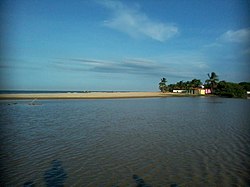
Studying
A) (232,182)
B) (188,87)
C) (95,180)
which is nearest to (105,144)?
(95,180)

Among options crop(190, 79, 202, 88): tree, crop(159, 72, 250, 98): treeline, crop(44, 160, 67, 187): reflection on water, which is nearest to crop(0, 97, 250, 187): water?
crop(44, 160, 67, 187): reflection on water

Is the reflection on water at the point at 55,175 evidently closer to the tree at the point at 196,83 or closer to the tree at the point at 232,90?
the tree at the point at 232,90

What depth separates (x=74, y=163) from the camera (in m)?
7.90

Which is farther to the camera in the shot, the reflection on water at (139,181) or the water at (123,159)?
the water at (123,159)

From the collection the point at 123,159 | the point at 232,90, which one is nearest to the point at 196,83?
the point at 232,90

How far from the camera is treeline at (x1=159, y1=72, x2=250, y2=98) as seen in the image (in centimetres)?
8375

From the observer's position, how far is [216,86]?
10000 centimetres

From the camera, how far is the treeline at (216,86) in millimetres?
83750

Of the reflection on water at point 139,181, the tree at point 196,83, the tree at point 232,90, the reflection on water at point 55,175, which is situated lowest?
the reflection on water at point 139,181

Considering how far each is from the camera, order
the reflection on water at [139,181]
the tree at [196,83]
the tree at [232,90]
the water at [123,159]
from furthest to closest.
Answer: the tree at [196,83] → the tree at [232,90] → the water at [123,159] → the reflection on water at [139,181]

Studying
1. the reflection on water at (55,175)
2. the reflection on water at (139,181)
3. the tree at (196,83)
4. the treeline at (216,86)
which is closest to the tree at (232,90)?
the treeline at (216,86)

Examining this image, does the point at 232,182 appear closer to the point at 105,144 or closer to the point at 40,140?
the point at 105,144

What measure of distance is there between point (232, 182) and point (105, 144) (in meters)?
5.70

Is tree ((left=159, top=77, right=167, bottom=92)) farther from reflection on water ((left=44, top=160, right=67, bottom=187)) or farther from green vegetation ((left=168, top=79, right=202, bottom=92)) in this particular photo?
reflection on water ((left=44, top=160, right=67, bottom=187))
